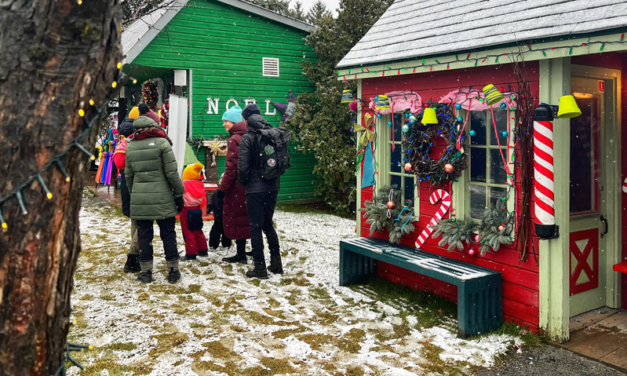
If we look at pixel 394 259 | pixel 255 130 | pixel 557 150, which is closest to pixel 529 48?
pixel 557 150

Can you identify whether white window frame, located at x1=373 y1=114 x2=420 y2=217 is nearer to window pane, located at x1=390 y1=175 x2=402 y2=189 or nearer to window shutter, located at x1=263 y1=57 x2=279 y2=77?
window pane, located at x1=390 y1=175 x2=402 y2=189

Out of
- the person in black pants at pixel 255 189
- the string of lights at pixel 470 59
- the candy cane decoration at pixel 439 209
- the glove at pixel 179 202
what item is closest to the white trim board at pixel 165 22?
the person in black pants at pixel 255 189

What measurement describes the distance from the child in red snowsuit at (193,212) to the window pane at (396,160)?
2.50m

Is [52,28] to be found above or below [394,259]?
above

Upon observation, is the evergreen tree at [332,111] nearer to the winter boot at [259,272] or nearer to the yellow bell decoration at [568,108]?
the winter boot at [259,272]

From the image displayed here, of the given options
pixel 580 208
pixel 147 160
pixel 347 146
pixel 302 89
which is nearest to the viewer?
pixel 580 208

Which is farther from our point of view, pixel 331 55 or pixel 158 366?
pixel 331 55

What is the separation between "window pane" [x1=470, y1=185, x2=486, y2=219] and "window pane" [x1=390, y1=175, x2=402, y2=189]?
106 cm

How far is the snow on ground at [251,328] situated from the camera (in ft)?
13.9

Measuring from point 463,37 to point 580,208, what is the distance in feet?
6.49

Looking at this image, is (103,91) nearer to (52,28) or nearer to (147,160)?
(52,28)

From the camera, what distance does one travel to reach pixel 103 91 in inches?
85.1

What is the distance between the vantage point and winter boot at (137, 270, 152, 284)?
6.42m

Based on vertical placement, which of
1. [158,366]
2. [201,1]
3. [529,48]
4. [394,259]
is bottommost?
[158,366]
